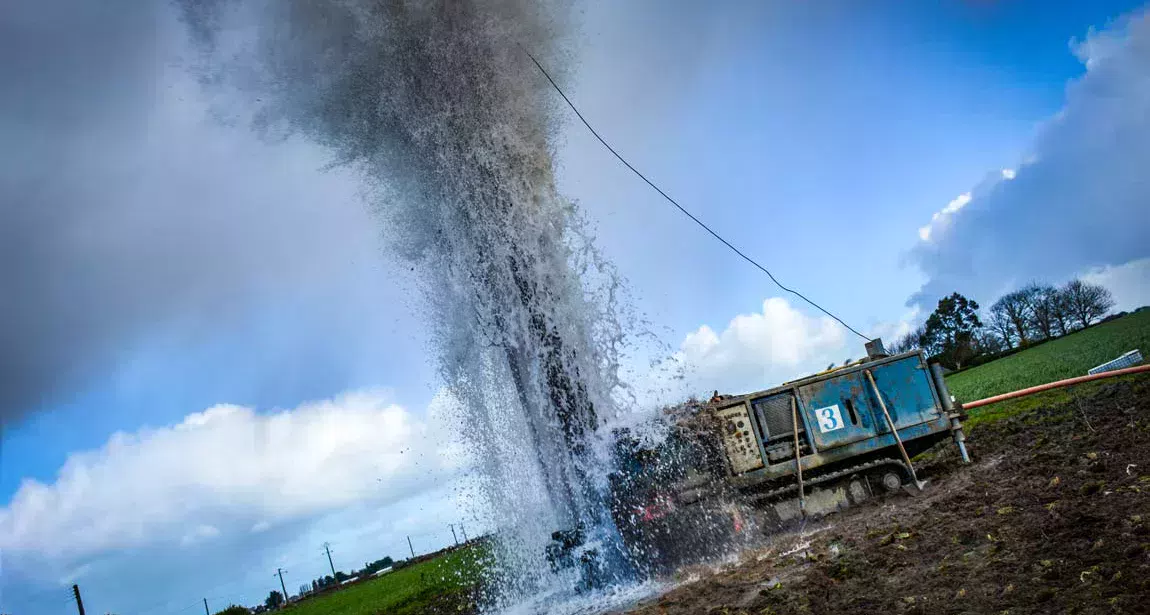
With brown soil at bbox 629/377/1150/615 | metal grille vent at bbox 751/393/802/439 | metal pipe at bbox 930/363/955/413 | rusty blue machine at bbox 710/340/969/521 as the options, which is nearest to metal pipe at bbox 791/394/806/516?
rusty blue machine at bbox 710/340/969/521

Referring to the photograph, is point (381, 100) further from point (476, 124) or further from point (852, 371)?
point (852, 371)

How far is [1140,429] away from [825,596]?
6.91m

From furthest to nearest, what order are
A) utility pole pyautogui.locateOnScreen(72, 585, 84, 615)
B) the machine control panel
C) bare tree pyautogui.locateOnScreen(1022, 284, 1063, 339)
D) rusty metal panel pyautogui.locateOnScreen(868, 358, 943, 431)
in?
bare tree pyautogui.locateOnScreen(1022, 284, 1063, 339)
utility pole pyautogui.locateOnScreen(72, 585, 84, 615)
rusty metal panel pyautogui.locateOnScreen(868, 358, 943, 431)
the machine control panel

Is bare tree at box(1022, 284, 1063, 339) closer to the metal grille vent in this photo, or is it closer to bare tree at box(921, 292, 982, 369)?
bare tree at box(921, 292, 982, 369)

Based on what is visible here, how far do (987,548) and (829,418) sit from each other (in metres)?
5.51

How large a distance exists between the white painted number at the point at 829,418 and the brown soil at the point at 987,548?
142 cm

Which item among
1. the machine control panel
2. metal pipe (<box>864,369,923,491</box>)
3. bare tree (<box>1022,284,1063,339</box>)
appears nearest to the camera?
metal pipe (<box>864,369,923,491</box>)

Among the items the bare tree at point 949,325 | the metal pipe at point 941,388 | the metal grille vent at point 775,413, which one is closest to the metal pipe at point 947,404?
the metal pipe at point 941,388

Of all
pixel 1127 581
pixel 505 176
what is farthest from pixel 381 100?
pixel 1127 581

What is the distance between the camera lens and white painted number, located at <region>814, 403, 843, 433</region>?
1244 centimetres

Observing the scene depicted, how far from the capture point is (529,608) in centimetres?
1265

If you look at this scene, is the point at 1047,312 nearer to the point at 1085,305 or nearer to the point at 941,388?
the point at 1085,305

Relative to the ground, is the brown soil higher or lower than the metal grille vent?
lower

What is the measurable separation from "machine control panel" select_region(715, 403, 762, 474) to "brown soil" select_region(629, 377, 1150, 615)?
51.5 inches
